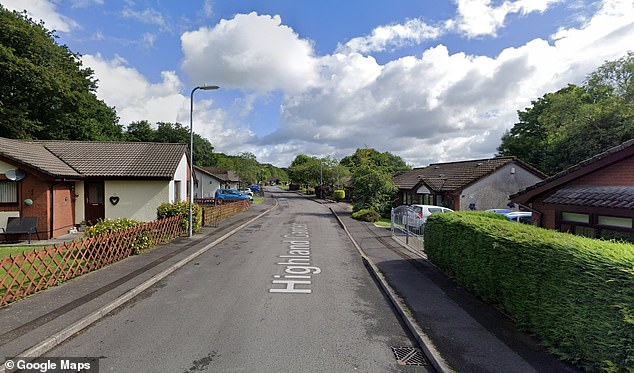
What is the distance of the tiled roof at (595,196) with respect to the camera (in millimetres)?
6664

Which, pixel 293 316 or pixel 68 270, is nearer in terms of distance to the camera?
pixel 293 316

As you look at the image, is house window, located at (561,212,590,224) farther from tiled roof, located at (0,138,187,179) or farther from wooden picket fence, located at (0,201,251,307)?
tiled roof, located at (0,138,187,179)

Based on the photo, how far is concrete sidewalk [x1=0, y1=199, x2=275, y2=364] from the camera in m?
4.92

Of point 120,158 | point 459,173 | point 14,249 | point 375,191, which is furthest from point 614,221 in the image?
point 120,158

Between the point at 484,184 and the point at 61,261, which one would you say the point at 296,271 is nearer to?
the point at 61,261

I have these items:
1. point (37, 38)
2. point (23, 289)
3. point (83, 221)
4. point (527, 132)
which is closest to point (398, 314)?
point (23, 289)

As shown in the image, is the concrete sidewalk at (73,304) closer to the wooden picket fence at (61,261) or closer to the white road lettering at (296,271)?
the wooden picket fence at (61,261)

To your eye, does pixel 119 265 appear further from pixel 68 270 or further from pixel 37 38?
pixel 37 38

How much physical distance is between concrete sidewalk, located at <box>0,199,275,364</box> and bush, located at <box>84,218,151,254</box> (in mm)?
706

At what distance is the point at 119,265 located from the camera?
9617mm

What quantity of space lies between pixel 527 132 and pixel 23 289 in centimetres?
5568

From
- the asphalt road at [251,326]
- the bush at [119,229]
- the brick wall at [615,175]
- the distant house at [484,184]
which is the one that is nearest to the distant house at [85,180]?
the bush at [119,229]

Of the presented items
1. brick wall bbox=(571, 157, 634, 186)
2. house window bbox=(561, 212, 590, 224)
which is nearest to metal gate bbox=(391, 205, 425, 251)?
house window bbox=(561, 212, 590, 224)

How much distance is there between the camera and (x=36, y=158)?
15602mm
